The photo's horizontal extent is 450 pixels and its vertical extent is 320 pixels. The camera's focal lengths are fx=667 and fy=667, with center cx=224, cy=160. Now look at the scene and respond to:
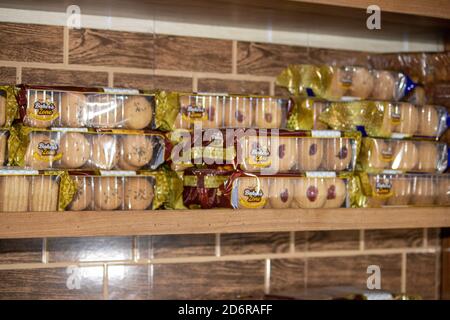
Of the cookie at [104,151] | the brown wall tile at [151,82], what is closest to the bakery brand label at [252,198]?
the cookie at [104,151]

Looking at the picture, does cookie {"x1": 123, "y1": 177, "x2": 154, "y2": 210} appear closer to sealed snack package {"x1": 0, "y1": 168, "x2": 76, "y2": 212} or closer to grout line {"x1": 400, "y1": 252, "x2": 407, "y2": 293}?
sealed snack package {"x1": 0, "y1": 168, "x2": 76, "y2": 212}

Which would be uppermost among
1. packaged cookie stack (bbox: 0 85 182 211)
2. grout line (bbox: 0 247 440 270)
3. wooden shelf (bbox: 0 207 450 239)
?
packaged cookie stack (bbox: 0 85 182 211)

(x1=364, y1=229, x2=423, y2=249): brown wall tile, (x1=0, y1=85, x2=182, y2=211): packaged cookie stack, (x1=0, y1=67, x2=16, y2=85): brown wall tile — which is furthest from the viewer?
(x1=364, y1=229, x2=423, y2=249): brown wall tile

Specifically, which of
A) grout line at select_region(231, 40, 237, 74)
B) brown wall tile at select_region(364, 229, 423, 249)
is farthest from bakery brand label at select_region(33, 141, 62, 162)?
brown wall tile at select_region(364, 229, 423, 249)

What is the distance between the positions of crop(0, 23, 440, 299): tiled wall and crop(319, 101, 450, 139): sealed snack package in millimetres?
262

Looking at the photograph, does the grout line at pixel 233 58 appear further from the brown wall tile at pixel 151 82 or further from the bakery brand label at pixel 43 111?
the bakery brand label at pixel 43 111

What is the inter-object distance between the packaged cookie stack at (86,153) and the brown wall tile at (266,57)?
0.42m

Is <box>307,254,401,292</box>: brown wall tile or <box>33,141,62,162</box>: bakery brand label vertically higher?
<box>33,141,62,162</box>: bakery brand label

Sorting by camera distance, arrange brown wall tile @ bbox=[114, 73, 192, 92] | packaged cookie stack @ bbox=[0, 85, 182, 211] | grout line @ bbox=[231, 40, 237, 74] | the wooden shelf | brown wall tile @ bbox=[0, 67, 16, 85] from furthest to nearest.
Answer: grout line @ bbox=[231, 40, 237, 74], brown wall tile @ bbox=[114, 73, 192, 92], brown wall tile @ bbox=[0, 67, 16, 85], packaged cookie stack @ bbox=[0, 85, 182, 211], the wooden shelf

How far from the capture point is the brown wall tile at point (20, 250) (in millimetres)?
1713

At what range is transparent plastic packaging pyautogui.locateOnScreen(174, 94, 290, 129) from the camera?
1.65 m

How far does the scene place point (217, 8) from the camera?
169 cm
